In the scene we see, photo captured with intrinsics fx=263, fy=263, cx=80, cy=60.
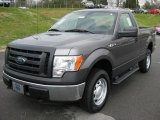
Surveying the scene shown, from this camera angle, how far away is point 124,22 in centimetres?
570

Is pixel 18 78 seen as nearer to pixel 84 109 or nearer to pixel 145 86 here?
pixel 84 109

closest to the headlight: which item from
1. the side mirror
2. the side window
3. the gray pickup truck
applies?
the gray pickup truck

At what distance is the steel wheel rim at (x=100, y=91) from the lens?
452cm

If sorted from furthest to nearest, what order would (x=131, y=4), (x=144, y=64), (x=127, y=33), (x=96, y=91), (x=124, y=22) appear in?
(x=131, y=4)
(x=144, y=64)
(x=124, y=22)
(x=127, y=33)
(x=96, y=91)

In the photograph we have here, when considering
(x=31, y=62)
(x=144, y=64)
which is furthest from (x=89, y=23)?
(x=144, y=64)

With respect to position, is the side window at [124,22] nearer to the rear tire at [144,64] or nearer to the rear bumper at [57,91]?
the rear tire at [144,64]

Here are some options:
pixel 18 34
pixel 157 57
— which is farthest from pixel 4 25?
pixel 157 57

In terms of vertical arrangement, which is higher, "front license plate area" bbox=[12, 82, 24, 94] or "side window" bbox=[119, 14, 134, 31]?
"side window" bbox=[119, 14, 134, 31]

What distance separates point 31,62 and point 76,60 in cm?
71

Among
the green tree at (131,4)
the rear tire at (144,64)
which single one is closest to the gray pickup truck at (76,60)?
the rear tire at (144,64)

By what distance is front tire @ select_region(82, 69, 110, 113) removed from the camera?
4223 millimetres

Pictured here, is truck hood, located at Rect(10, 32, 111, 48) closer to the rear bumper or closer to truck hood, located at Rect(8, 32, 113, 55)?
truck hood, located at Rect(8, 32, 113, 55)

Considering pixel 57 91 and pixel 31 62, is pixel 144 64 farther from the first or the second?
pixel 31 62

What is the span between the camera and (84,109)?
443cm
